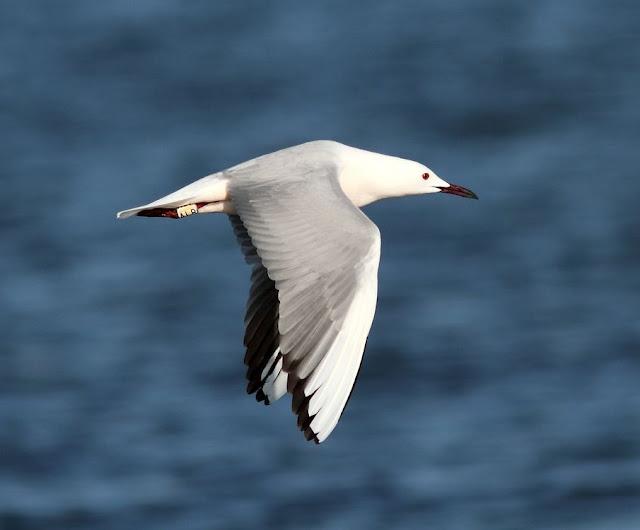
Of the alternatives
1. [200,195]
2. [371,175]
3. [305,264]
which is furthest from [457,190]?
Answer: [305,264]

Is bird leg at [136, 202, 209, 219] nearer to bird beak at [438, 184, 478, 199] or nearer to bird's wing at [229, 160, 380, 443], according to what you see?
bird's wing at [229, 160, 380, 443]

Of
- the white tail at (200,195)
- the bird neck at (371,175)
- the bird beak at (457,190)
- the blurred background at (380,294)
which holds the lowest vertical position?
the blurred background at (380,294)

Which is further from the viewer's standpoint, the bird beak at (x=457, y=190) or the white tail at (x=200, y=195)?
the bird beak at (x=457, y=190)

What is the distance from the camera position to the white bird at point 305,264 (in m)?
7.21

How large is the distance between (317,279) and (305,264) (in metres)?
0.10

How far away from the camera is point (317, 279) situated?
739 cm

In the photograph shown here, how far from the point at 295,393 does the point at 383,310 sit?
10314 mm

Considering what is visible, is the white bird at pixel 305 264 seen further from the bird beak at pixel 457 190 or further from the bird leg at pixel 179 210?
the bird beak at pixel 457 190

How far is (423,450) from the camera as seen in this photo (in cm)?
1452

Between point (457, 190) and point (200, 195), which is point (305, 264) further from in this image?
point (457, 190)

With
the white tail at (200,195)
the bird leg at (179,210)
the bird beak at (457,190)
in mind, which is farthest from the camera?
the bird beak at (457,190)

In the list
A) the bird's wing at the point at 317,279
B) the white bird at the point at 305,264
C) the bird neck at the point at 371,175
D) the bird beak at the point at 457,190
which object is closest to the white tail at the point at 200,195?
the white bird at the point at 305,264

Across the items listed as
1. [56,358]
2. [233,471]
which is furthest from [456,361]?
[56,358]

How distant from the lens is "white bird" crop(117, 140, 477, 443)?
7211 millimetres
